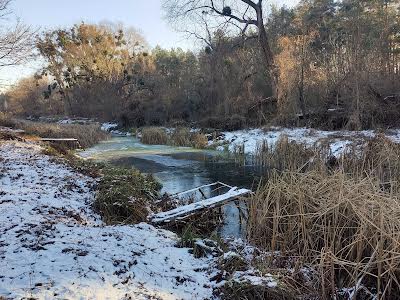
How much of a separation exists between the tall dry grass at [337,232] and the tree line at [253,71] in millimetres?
10151

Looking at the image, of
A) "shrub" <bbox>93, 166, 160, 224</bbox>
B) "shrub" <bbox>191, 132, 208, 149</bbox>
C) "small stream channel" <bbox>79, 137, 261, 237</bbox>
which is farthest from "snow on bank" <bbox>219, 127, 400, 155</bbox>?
"shrub" <bbox>93, 166, 160, 224</bbox>

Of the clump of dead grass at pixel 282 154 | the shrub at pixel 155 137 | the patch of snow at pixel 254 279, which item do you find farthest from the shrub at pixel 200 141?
the patch of snow at pixel 254 279

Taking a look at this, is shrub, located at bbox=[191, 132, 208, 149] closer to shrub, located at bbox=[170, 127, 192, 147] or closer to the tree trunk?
shrub, located at bbox=[170, 127, 192, 147]

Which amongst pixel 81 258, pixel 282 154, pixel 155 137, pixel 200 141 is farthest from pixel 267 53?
pixel 81 258

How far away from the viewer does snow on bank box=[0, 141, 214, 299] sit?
304 cm

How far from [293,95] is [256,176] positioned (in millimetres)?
7634

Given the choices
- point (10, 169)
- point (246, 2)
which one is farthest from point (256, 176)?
point (246, 2)

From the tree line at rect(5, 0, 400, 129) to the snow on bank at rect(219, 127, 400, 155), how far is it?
3.23 feet

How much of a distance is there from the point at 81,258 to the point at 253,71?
20.4m

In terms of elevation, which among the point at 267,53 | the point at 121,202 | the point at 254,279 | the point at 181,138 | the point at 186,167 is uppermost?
the point at 267,53

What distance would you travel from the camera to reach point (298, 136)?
1431cm

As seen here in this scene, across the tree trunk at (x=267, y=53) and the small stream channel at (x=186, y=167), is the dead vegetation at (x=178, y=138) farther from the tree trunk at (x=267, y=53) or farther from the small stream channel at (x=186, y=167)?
the tree trunk at (x=267, y=53)

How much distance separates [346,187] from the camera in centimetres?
446

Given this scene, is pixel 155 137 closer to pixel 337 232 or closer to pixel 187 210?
pixel 187 210
